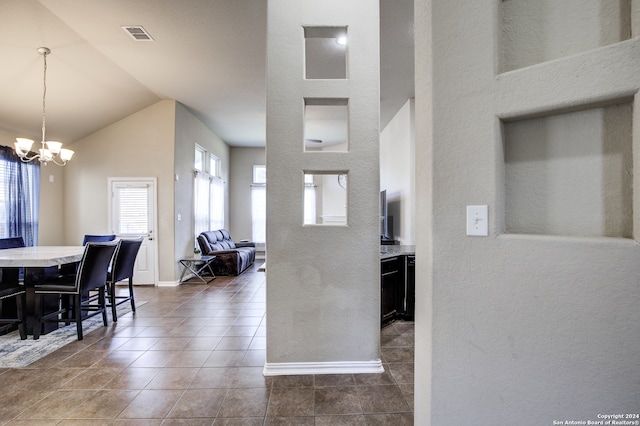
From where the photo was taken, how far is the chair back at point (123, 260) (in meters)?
3.60

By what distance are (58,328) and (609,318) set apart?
4700 mm

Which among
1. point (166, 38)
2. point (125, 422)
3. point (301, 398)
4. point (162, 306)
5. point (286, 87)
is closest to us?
point (125, 422)

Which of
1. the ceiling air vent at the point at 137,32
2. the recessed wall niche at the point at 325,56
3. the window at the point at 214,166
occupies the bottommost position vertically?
the window at the point at 214,166

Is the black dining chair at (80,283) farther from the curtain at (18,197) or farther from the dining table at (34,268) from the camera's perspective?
the curtain at (18,197)

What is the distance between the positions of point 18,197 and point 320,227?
17.2 feet

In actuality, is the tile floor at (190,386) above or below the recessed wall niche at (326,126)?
below

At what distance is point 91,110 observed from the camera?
16.0ft

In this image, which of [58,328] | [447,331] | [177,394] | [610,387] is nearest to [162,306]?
[58,328]

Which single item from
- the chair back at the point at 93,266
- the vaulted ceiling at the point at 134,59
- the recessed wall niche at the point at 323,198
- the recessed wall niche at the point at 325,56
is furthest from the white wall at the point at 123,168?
the recessed wall niche at the point at 323,198

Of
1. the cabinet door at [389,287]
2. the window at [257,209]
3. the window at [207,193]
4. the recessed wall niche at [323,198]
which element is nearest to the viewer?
the cabinet door at [389,287]

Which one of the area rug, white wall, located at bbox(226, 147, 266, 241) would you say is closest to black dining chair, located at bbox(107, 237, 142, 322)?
the area rug

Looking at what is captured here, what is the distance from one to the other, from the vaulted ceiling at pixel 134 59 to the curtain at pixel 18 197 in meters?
0.57

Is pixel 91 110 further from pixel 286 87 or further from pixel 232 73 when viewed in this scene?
pixel 286 87

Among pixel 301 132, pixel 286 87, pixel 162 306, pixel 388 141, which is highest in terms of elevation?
pixel 388 141
